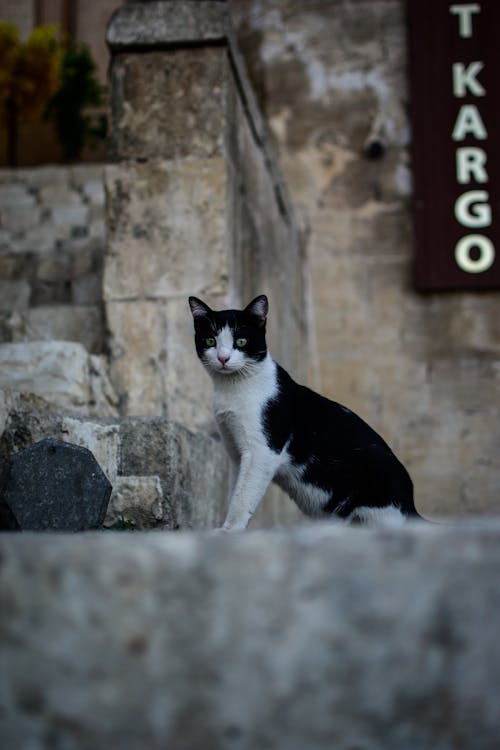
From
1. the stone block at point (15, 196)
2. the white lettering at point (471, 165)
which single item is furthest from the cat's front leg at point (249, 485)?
the white lettering at point (471, 165)

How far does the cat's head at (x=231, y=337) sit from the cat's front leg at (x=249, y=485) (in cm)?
27

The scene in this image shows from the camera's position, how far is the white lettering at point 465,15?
6.68 m

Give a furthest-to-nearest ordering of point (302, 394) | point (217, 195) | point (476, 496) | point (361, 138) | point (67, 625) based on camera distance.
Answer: point (361, 138) → point (476, 496) → point (217, 195) → point (302, 394) → point (67, 625)

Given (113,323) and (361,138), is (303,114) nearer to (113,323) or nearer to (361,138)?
(361,138)

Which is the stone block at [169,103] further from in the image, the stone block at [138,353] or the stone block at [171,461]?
the stone block at [171,461]

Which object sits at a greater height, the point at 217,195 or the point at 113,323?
the point at 217,195

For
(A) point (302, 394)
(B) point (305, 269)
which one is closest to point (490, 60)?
(B) point (305, 269)

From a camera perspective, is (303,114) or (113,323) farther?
(303,114)

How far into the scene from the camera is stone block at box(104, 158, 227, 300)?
371cm

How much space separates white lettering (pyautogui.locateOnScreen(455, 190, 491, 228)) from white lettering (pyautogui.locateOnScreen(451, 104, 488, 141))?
15.7 inches

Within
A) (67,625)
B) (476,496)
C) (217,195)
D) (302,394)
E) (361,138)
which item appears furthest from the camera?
(361,138)

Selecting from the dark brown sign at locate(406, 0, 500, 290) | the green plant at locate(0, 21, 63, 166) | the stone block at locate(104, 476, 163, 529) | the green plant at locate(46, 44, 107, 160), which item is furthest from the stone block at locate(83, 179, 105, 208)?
the stone block at locate(104, 476, 163, 529)

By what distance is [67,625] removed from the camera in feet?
3.50

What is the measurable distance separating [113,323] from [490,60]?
414 centimetres
